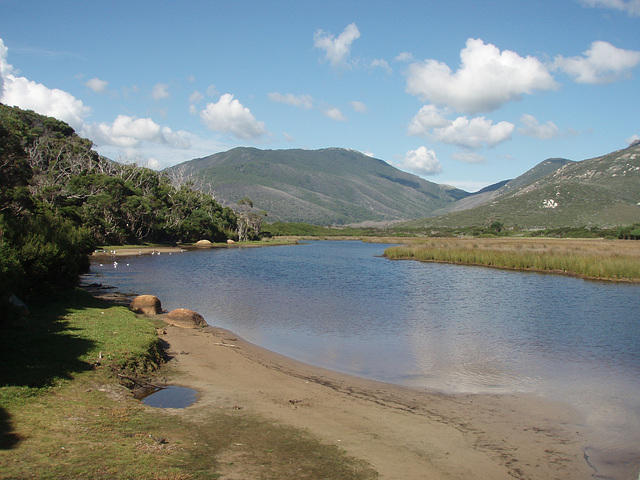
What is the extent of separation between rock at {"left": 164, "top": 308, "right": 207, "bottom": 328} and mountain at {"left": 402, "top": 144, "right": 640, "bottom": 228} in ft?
393

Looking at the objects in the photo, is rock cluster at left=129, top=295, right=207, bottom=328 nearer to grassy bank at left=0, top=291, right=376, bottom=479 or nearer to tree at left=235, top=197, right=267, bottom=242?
grassy bank at left=0, top=291, right=376, bottom=479

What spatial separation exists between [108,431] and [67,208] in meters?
49.1

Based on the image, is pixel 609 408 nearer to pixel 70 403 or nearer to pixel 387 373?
pixel 387 373

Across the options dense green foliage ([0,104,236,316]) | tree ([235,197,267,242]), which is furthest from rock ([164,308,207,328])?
tree ([235,197,267,242])

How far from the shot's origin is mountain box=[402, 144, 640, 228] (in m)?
124

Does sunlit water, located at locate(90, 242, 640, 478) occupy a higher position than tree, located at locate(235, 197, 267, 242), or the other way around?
tree, located at locate(235, 197, 267, 242)

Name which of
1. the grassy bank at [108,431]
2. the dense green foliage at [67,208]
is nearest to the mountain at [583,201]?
the dense green foliage at [67,208]

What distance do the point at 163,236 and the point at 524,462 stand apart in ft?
279

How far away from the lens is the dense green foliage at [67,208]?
56.1 feet

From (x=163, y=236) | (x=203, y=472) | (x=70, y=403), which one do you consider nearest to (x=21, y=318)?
(x=70, y=403)

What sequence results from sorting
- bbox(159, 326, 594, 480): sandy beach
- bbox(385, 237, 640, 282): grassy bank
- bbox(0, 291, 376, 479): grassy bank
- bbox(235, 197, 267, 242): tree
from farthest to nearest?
bbox(235, 197, 267, 242): tree < bbox(385, 237, 640, 282): grassy bank < bbox(159, 326, 594, 480): sandy beach < bbox(0, 291, 376, 479): grassy bank

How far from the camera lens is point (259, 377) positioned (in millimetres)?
12078

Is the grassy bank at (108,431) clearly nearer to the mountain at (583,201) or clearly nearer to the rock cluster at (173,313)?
the rock cluster at (173,313)

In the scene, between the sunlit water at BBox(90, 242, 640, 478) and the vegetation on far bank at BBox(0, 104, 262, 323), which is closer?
the sunlit water at BBox(90, 242, 640, 478)
